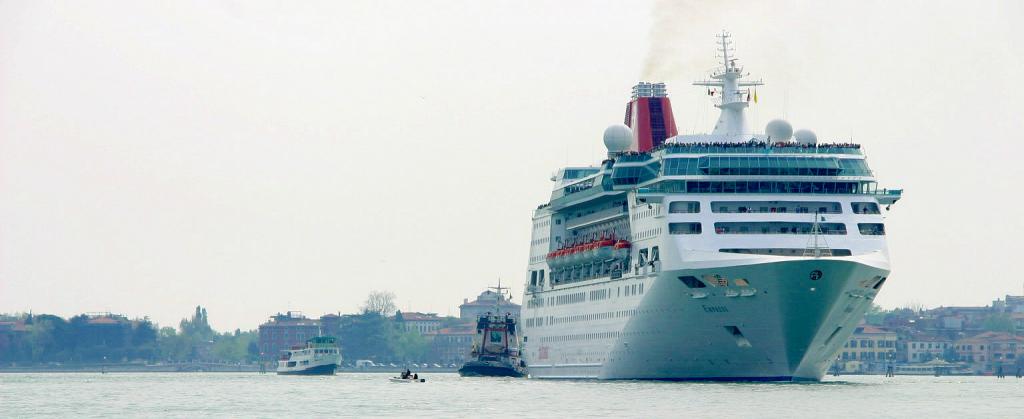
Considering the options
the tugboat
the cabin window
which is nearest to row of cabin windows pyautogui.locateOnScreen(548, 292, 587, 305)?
the cabin window

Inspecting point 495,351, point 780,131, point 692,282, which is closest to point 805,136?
point 780,131

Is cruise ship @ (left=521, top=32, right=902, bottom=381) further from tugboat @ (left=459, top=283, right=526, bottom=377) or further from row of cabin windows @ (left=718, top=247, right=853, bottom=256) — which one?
tugboat @ (left=459, top=283, right=526, bottom=377)

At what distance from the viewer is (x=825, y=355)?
10450cm

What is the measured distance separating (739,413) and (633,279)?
27018 mm

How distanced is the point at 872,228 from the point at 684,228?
1017 centimetres

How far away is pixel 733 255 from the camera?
10012 cm

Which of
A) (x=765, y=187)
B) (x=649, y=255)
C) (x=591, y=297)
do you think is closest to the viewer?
(x=765, y=187)

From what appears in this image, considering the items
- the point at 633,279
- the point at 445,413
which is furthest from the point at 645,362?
the point at 445,413

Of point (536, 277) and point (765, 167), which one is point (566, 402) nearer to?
point (765, 167)

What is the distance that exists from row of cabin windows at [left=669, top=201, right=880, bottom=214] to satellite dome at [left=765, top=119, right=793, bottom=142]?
9.86 m

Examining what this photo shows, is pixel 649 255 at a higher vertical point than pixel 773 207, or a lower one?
lower

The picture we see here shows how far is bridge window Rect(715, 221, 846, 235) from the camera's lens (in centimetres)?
10238

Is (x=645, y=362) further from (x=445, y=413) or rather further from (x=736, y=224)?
(x=445, y=413)

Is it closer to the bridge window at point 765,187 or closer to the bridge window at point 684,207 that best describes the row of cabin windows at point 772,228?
the bridge window at point 684,207
